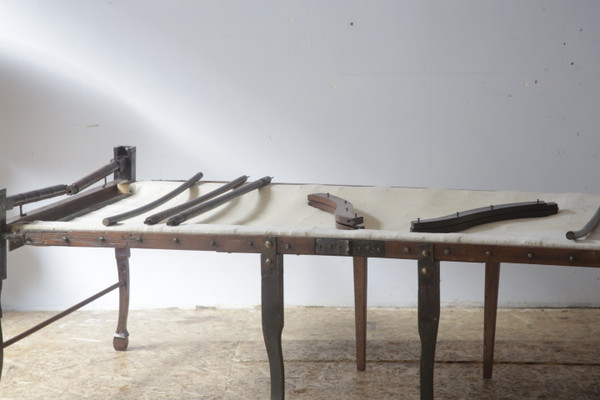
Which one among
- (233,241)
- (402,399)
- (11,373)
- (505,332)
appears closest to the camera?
(233,241)

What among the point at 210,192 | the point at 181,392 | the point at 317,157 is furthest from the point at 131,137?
the point at 181,392

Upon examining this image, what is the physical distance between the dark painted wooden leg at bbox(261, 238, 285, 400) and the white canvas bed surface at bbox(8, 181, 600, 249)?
9cm

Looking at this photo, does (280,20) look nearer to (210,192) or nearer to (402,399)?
(210,192)

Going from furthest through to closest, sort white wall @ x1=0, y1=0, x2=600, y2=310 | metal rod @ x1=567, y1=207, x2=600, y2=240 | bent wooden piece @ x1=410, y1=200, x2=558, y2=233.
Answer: white wall @ x1=0, y1=0, x2=600, y2=310 < bent wooden piece @ x1=410, y1=200, x2=558, y2=233 < metal rod @ x1=567, y1=207, x2=600, y2=240

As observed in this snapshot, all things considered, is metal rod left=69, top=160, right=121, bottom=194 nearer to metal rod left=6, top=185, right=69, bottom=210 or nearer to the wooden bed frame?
metal rod left=6, top=185, right=69, bottom=210

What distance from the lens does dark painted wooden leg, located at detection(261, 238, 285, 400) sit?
9.24ft

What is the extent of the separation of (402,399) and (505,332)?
1047 mm

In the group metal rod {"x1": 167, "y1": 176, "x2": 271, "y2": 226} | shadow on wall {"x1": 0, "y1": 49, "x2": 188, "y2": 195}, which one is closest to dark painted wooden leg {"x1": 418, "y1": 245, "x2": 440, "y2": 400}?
metal rod {"x1": 167, "y1": 176, "x2": 271, "y2": 226}

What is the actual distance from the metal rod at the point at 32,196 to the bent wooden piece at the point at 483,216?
1.41 m

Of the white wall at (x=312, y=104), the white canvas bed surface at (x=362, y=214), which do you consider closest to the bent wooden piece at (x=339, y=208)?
the white canvas bed surface at (x=362, y=214)

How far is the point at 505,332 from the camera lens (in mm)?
4211

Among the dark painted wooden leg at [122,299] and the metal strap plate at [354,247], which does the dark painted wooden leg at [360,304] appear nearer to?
the metal strap plate at [354,247]

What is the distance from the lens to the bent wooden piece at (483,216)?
9.14ft

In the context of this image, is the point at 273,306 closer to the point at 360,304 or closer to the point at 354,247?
the point at 354,247
